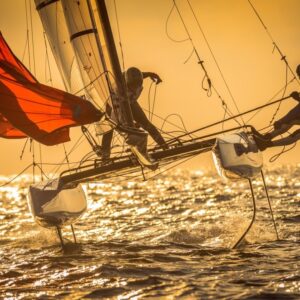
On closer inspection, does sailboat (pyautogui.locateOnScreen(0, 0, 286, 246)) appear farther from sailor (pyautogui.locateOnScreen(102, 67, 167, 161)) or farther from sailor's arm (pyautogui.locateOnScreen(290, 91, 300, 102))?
sailor's arm (pyautogui.locateOnScreen(290, 91, 300, 102))

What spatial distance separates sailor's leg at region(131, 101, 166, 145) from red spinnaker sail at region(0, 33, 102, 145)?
116 cm

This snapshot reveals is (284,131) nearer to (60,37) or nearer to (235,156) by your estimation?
(235,156)

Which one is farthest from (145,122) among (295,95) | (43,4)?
(43,4)

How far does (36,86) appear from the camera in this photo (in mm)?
9008

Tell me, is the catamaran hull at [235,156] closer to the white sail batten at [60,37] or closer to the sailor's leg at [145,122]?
the sailor's leg at [145,122]

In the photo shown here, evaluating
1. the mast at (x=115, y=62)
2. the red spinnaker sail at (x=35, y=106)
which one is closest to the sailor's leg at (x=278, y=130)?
the mast at (x=115, y=62)

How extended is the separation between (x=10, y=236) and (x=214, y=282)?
7972 millimetres

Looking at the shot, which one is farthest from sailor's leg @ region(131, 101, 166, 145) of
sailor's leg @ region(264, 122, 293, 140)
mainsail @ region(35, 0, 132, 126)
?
sailor's leg @ region(264, 122, 293, 140)

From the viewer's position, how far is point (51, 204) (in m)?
10.6

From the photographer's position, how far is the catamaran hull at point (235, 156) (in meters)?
9.17

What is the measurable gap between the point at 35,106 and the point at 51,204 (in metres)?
2.21

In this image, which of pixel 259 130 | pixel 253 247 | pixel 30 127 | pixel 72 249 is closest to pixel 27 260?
pixel 72 249

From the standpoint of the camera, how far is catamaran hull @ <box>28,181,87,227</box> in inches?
415

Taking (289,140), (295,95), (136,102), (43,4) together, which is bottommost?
(289,140)
